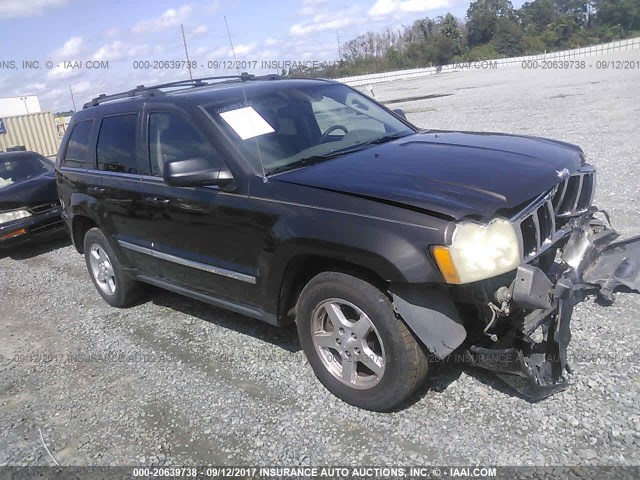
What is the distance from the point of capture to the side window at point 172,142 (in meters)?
3.97

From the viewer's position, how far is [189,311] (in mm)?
5285

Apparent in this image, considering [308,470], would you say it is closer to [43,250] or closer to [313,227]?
[313,227]

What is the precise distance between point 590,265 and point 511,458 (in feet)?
4.77

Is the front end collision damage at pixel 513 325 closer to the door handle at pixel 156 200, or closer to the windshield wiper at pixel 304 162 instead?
the windshield wiper at pixel 304 162

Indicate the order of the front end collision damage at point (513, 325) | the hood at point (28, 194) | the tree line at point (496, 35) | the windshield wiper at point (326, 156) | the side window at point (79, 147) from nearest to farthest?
the front end collision damage at point (513, 325), the windshield wiper at point (326, 156), the side window at point (79, 147), the hood at point (28, 194), the tree line at point (496, 35)

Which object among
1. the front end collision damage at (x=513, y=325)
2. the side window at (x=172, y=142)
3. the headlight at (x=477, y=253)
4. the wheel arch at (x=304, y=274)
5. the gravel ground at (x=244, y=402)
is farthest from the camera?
the side window at (x=172, y=142)

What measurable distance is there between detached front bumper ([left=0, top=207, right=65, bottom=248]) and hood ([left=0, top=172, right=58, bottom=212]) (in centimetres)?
22

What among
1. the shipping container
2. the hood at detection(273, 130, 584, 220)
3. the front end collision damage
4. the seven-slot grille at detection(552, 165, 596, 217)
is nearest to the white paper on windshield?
the hood at detection(273, 130, 584, 220)

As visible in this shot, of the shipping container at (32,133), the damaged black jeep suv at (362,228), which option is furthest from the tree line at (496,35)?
the damaged black jeep suv at (362,228)

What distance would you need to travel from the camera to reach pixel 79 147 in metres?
5.63

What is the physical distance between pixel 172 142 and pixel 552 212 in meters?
2.77

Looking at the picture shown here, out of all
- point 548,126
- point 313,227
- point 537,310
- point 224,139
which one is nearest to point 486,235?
point 537,310

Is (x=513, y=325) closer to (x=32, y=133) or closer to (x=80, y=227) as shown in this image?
(x=80, y=227)

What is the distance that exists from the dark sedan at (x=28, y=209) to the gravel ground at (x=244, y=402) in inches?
96.2
